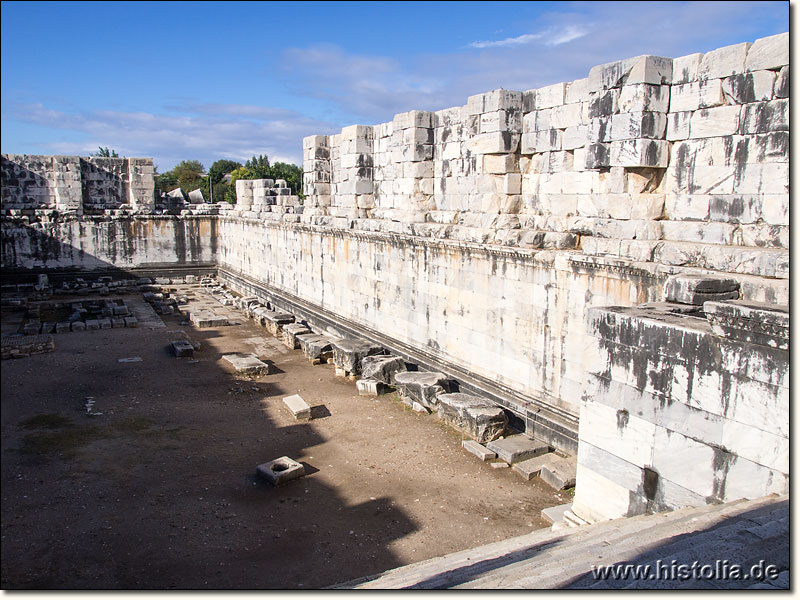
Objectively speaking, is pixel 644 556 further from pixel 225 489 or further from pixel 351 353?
pixel 351 353

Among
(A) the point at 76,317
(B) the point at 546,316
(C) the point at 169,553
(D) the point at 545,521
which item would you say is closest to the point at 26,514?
(C) the point at 169,553

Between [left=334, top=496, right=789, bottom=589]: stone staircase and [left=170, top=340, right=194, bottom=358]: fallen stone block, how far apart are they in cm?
919

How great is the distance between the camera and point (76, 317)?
55.5 ft

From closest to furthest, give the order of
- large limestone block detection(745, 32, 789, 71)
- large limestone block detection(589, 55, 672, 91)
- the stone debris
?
1. large limestone block detection(745, 32, 789, 71)
2. large limestone block detection(589, 55, 672, 91)
3. the stone debris

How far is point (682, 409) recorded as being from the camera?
506 cm

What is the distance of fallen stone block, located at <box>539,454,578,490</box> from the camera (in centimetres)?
736

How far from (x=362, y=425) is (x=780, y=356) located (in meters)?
6.28

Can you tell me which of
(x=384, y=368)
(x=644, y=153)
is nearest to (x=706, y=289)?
(x=644, y=153)

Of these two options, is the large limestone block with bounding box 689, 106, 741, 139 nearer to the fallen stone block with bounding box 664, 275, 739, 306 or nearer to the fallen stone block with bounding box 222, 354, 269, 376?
the fallen stone block with bounding box 664, 275, 739, 306

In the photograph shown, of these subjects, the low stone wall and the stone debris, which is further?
the stone debris

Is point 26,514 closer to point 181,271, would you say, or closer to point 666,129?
point 666,129

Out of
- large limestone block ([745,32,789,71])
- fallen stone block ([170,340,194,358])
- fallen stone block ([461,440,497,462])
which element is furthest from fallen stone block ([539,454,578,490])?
fallen stone block ([170,340,194,358])

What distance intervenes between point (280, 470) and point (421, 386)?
2.96 m

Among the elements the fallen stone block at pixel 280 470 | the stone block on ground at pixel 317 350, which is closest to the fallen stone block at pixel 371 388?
the stone block on ground at pixel 317 350
